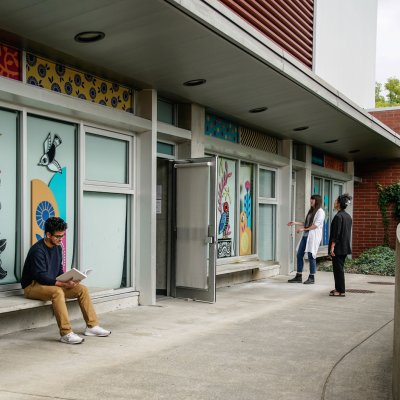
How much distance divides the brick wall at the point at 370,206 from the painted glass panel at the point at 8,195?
44.2ft

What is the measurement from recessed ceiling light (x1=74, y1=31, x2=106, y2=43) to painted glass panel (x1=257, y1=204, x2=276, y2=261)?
698 cm

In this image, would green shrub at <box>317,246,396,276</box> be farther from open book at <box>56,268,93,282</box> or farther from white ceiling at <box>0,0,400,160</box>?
open book at <box>56,268,93,282</box>

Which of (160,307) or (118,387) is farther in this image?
(160,307)

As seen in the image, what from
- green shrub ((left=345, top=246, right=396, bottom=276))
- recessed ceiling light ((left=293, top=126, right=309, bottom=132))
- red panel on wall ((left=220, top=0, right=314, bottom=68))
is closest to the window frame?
red panel on wall ((left=220, top=0, right=314, bottom=68))

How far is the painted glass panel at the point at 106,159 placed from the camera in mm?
7227

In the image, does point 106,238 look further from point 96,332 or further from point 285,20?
point 285,20

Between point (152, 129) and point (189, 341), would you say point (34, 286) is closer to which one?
point (189, 341)

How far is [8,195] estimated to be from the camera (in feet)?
19.9

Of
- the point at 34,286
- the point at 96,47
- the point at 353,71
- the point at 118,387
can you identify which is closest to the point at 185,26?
the point at 96,47

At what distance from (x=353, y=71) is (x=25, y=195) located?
44.7 ft

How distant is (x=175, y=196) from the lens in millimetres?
8719

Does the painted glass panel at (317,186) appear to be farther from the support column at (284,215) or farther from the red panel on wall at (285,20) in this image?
the red panel on wall at (285,20)

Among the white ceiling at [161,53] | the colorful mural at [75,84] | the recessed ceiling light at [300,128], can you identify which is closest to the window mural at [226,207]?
the white ceiling at [161,53]

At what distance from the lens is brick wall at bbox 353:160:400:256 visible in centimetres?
1728
